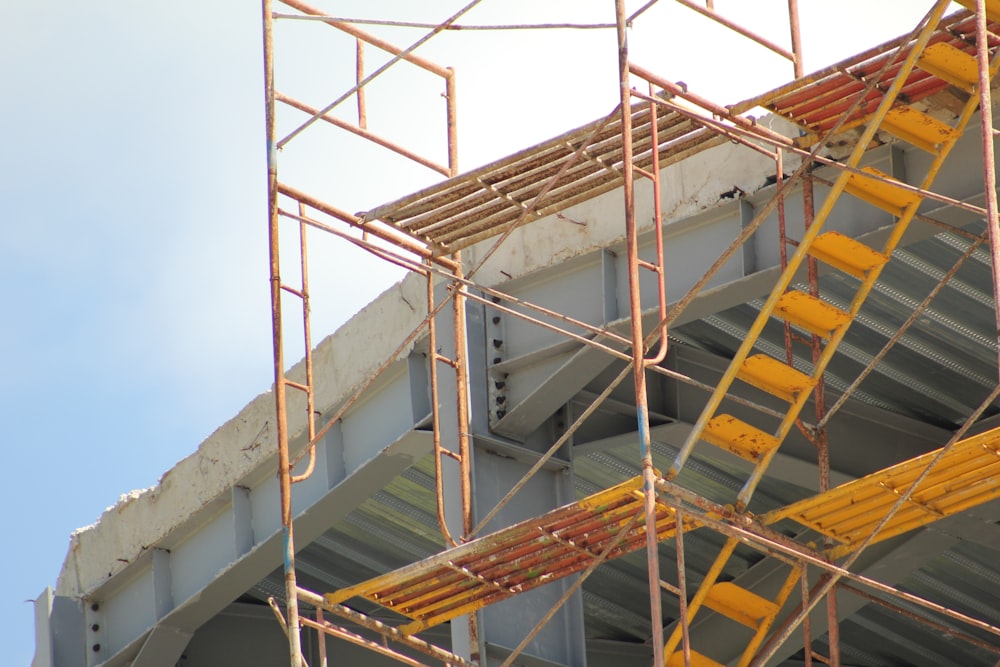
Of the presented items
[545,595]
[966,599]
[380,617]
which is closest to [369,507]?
[380,617]

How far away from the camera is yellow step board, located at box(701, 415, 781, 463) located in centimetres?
1308

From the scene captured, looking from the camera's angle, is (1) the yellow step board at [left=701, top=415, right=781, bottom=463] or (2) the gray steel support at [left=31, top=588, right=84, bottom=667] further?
(2) the gray steel support at [left=31, top=588, right=84, bottom=667]

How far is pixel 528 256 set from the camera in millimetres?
15703

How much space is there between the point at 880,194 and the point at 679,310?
164 cm

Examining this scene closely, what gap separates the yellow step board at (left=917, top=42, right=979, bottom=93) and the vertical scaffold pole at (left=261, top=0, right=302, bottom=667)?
5137 millimetres

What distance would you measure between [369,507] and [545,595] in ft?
13.0

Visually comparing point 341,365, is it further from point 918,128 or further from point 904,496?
point 904,496

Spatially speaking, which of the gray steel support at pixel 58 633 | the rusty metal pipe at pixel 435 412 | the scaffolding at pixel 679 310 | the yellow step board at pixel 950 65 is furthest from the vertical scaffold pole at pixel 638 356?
the gray steel support at pixel 58 633

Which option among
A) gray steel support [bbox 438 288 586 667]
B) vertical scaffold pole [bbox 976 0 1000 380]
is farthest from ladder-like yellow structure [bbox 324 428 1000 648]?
vertical scaffold pole [bbox 976 0 1000 380]

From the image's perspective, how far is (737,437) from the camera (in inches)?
520

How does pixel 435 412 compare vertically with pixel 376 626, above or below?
above

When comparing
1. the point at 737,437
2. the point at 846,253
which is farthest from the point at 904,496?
the point at 846,253

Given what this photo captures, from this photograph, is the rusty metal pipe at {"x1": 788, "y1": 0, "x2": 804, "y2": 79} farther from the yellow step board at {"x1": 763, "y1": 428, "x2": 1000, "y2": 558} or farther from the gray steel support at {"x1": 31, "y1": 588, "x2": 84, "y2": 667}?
the gray steel support at {"x1": 31, "y1": 588, "x2": 84, "y2": 667}

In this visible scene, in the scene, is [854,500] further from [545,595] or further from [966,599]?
[966,599]
